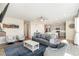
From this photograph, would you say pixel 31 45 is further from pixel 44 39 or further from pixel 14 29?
pixel 14 29

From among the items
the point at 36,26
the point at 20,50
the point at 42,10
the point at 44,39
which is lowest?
the point at 20,50

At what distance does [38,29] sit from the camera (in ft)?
4.83

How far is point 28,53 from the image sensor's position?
4.61 ft

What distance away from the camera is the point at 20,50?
139cm

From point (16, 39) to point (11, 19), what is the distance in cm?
32

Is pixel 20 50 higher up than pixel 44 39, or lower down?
lower down

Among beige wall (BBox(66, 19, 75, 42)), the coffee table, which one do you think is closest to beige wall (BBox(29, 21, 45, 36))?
the coffee table

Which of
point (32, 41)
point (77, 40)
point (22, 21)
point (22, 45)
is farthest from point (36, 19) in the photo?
point (77, 40)

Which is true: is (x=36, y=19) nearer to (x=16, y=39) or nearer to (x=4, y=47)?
(x=16, y=39)

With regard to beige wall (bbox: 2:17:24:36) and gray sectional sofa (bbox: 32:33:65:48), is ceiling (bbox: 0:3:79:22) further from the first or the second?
gray sectional sofa (bbox: 32:33:65:48)

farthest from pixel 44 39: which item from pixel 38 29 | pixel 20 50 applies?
pixel 20 50

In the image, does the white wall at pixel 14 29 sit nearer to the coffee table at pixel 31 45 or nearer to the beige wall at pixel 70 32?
the coffee table at pixel 31 45

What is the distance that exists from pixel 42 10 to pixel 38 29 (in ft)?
1.02

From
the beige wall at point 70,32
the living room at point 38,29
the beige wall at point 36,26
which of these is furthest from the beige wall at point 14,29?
the beige wall at point 70,32
